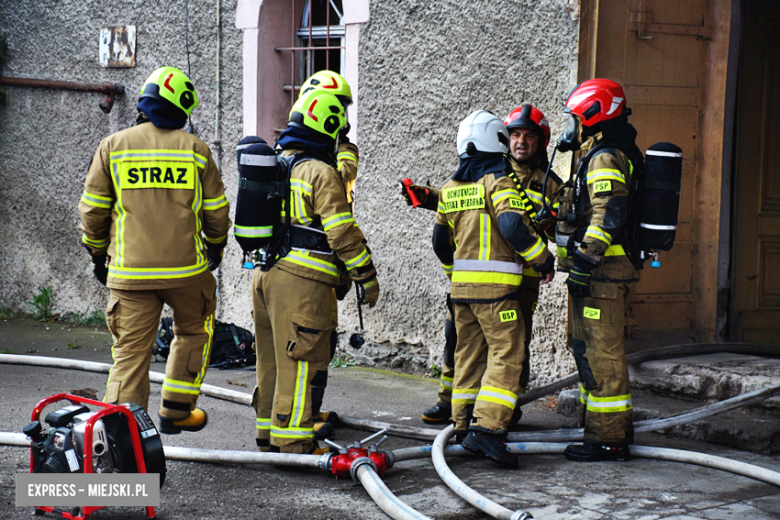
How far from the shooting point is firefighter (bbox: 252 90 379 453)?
396 cm

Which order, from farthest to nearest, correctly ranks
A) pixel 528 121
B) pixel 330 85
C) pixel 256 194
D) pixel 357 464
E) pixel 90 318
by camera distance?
pixel 90 318, pixel 528 121, pixel 330 85, pixel 256 194, pixel 357 464

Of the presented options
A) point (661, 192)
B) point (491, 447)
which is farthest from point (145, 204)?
point (661, 192)

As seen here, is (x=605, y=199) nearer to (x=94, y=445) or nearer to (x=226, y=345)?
(x=94, y=445)

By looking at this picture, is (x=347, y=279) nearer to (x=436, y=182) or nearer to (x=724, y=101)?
(x=436, y=182)

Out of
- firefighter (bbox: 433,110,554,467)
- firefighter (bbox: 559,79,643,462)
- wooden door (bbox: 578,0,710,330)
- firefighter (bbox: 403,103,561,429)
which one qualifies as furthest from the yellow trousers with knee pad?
wooden door (bbox: 578,0,710,330)

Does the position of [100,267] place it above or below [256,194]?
below

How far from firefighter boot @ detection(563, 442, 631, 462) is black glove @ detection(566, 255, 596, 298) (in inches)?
32.2

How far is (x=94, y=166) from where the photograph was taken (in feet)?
13.1

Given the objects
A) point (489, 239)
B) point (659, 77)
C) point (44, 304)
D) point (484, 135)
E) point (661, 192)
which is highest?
point (659, 77)

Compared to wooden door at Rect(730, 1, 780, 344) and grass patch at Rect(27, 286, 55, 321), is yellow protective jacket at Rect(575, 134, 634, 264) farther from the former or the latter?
grass patch at Rect(27, 286, 55, 321)

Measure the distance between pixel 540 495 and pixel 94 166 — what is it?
9.06 feet

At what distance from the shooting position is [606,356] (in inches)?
165

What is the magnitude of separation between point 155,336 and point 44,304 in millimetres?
5440

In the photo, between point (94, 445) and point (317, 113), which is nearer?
point (94, 445)
